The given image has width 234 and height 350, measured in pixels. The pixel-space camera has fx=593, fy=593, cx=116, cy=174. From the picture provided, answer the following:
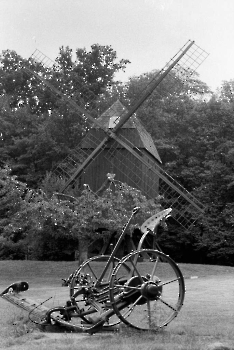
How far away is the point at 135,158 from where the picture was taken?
2842cm

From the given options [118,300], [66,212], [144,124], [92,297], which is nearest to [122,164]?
[66,212]

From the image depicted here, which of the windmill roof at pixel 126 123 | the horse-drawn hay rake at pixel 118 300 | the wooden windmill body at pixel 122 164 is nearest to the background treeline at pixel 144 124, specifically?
the wooden windmill body at pixel 122 164

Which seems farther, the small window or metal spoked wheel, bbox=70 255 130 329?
the small window

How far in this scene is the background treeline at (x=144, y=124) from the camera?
35.3 metres

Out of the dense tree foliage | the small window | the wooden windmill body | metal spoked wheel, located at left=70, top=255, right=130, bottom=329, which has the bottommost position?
the dense tree foliage

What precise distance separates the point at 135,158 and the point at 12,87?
1933 cm

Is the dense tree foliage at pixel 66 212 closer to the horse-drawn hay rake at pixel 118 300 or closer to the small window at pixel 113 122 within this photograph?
the small window at pixel 113 122

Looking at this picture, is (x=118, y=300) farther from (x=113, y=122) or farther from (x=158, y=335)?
(x=113, y=122)

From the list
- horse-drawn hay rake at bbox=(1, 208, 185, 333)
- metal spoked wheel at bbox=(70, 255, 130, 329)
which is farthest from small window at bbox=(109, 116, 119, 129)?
horse-drawn hay rake at bbox=(1, 208, 185, 333)

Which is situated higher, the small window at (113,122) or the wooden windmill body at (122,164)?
the small window at (113,122)

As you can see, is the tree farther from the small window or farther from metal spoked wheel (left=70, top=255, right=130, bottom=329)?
metal spoked wheel (left=70, top=255, right=130, bottom=329)

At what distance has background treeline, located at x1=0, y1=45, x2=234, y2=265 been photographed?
116ft

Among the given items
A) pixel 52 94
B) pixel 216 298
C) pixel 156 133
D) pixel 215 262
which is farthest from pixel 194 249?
pixel 216 298

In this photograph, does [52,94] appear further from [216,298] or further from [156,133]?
[216,298]
